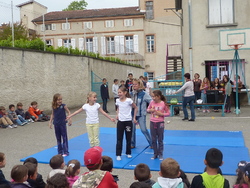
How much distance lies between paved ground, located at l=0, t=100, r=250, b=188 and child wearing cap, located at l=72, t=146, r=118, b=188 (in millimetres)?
2058

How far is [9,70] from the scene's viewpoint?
14086 millimetres

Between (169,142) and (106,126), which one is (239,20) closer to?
(106,126)

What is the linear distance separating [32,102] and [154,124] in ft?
28.8

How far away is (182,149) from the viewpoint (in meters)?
8.25

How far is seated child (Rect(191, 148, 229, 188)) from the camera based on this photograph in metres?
3.64

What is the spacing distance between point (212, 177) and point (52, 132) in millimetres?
8496

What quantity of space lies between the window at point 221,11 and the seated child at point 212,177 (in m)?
15.5

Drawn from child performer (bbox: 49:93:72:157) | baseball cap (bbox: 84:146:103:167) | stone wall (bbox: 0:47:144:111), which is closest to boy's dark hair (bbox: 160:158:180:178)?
baseball cap (bbox: 84:146:103:167)

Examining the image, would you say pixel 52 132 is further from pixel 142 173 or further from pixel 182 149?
pixel 142 173

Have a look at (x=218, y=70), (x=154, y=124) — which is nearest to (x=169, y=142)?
(x=154, y=124)

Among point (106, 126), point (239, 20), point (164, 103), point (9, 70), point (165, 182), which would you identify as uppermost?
point (239, 20)

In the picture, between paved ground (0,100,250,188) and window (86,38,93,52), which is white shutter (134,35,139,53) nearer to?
window (86,38,93,52)

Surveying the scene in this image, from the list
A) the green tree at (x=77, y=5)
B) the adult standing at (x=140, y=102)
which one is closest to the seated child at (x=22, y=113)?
the adult standing at (x=140, y=102)

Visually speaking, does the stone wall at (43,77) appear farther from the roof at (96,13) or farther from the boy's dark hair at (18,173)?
the roof at (96,13)
